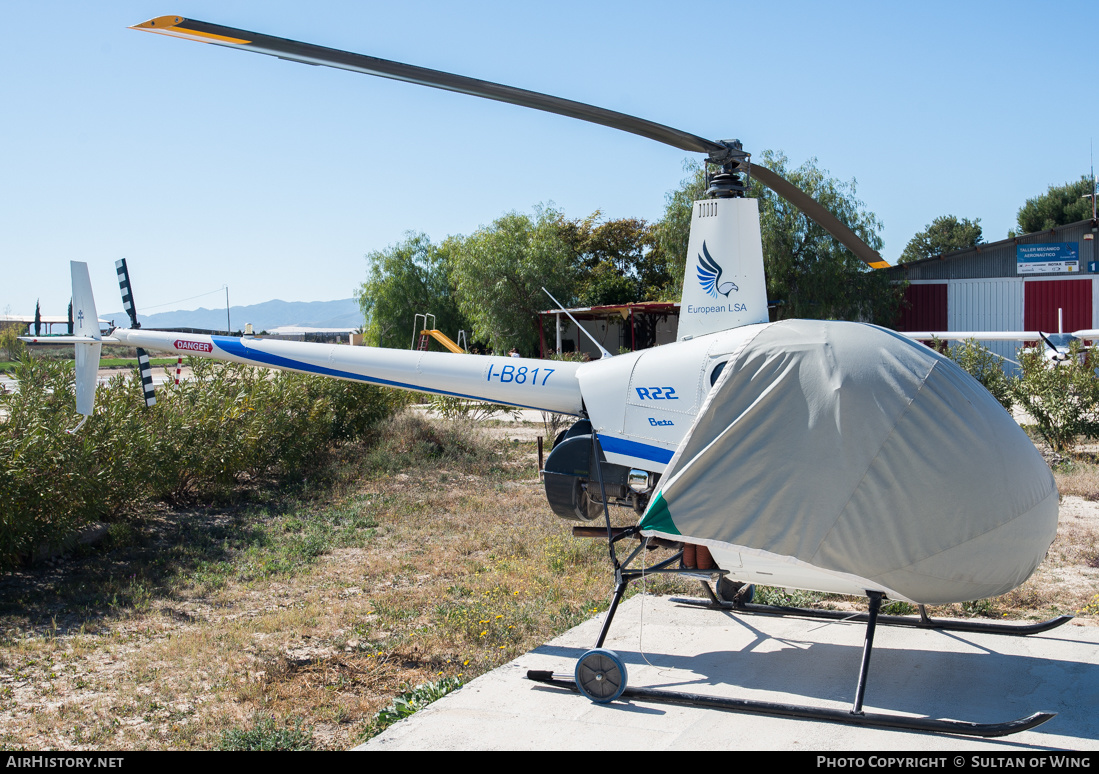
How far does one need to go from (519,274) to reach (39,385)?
28.1m

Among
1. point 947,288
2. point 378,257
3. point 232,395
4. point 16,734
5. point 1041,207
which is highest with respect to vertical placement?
point 1041,207

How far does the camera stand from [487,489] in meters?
11.4

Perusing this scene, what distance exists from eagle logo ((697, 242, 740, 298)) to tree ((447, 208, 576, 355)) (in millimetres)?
29562

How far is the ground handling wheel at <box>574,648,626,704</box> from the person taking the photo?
443 cm

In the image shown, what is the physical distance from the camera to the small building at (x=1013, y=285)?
27.9 m

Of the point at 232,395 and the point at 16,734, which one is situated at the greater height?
the point at 232,395

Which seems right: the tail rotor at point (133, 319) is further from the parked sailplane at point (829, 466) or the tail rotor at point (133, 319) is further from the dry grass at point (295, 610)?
the parked sailplane at point (829, 466)

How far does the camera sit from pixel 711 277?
537cm

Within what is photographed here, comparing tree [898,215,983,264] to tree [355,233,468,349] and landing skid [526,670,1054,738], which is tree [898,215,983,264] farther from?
landing skid [526,670,1054,738]

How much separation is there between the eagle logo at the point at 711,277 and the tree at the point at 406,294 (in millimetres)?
39590

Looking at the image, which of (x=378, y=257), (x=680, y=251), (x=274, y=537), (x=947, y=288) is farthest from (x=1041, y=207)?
(x=274, y=537)

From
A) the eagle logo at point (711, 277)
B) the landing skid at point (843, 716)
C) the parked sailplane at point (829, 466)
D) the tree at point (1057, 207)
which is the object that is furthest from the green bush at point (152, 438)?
the tree at point (1057, 207)

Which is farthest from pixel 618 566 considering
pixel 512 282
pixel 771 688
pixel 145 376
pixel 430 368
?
pixel 512 282
